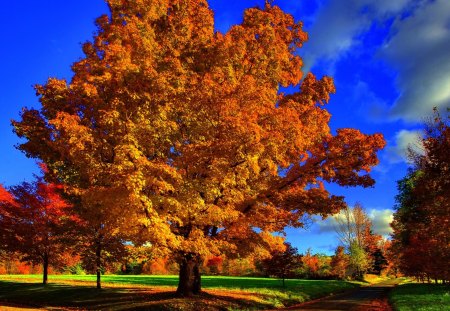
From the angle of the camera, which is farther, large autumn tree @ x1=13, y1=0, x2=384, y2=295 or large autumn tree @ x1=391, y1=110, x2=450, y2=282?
large autumn tree @ x1=391, y1=110, x2=450, y2=282

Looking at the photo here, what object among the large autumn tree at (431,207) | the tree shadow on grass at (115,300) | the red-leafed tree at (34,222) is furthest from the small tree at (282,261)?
the red-leafed tree at (34,222)

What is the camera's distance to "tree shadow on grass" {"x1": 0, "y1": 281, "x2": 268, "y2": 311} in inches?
713

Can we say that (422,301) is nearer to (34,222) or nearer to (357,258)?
(34,222)

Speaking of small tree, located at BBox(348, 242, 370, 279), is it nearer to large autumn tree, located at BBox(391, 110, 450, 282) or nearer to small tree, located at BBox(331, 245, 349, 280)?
small tree, located at BBox(331, 245, 349, 280)

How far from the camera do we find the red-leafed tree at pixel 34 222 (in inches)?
1144

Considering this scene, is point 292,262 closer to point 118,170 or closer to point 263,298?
point 263,298

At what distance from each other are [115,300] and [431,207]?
74.6 feet

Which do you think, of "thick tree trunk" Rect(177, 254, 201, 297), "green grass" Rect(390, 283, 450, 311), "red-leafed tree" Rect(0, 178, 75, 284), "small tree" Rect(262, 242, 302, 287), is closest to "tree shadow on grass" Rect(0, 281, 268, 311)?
"thick tree trunk" Rect(177, 254, 201, 297)

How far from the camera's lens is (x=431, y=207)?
92.5ft

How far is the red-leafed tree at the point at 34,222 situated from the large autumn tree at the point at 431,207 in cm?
2400

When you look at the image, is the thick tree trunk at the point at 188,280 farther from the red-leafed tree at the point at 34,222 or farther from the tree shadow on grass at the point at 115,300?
the red-leafed tree at the point at 34,222

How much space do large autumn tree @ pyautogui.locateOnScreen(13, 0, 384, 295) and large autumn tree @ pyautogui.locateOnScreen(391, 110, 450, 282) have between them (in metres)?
4.79

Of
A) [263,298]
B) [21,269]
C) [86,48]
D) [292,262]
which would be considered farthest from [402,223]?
[21,269]

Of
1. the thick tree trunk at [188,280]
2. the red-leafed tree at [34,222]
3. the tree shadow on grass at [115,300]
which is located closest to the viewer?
the tree shadow on grass at [115,300]
